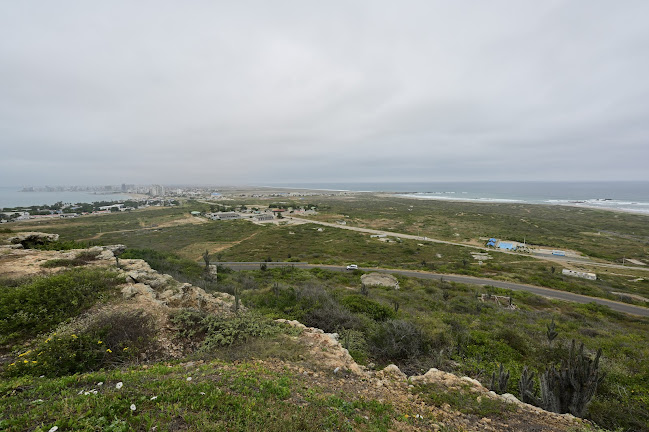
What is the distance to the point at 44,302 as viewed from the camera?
9.20m

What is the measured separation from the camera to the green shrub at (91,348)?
254 inches

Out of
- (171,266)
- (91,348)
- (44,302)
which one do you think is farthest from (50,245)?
(91,348)

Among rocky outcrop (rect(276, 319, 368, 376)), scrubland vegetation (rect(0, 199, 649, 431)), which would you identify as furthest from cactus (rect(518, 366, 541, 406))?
rocky outcrop (rect(276, 319, 368, 376))

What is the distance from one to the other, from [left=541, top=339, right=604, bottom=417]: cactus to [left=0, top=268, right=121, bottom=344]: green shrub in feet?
53.9

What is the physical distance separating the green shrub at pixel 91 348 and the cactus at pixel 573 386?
12.7 metres

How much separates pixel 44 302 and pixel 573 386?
18.6 meters

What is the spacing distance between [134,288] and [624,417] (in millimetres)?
18874

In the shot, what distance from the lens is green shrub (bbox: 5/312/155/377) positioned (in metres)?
6.46

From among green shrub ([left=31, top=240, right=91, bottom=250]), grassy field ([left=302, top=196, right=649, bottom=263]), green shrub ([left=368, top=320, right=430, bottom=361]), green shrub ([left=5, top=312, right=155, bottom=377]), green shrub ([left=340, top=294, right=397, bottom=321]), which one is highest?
green shrub ([left=31, top=240, right=91, bottom=250])

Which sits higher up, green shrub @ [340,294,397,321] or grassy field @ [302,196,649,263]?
green shrub @ [340,294,397,321]

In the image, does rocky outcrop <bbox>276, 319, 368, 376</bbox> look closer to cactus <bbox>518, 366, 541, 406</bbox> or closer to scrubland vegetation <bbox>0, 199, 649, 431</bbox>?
scrubland vegetation <bbox>0, 199, 649, 431</bbox>

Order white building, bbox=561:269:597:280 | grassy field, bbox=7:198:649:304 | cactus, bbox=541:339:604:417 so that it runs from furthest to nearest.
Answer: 1. grassy field, bbox=7:198:649:304
2. white building, bbox=561:269:597:280
3. cactus, bbox=541:339:604:417

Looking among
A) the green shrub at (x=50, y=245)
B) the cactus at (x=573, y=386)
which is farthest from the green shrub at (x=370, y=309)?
the green shrub at (x=50, y=245)

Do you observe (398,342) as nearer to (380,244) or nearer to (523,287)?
(523,287)
